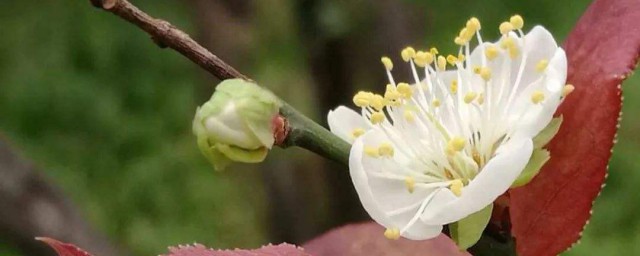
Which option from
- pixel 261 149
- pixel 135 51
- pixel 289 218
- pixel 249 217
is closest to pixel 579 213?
pixel 261 149

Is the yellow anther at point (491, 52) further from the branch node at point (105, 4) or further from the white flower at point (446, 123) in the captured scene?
the branch node at point (105, 4)

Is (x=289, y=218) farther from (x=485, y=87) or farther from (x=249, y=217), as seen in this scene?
(x=485, y=87)

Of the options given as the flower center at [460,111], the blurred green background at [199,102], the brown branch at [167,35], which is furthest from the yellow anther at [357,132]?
the blurred green background at [199,102]

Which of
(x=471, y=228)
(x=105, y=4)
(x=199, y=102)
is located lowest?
(x=471, y=228)

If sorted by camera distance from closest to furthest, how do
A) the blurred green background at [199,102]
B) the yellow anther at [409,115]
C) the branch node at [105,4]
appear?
the branch node at [105,4]
the yellow anther at [409,115]
the blurred green background at [199,102]

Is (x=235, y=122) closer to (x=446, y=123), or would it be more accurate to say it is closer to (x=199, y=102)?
(x=446, y=123)

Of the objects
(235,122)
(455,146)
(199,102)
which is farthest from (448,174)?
(199,102)

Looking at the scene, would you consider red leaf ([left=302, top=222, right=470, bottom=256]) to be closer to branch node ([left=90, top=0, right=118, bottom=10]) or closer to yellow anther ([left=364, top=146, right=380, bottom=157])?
yellow anther ([left=364, top=146, right=380, bottom=157])
